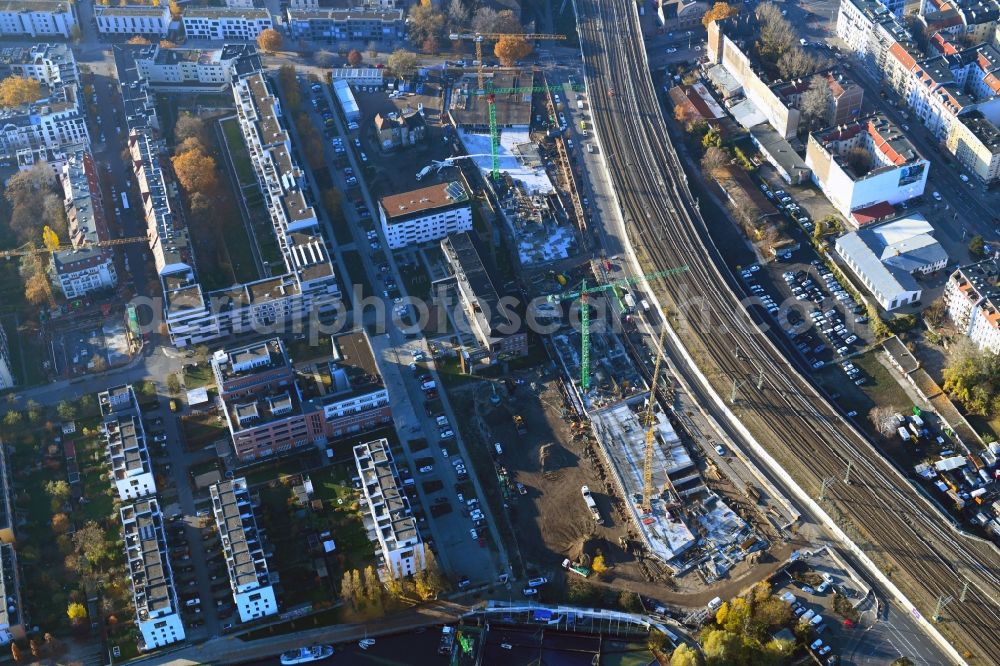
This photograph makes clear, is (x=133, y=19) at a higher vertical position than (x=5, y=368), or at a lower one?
higher

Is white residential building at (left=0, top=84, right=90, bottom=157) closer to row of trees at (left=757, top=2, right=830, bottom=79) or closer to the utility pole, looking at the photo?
row of trees at (left=757, top=2, right=830, bottom=79)

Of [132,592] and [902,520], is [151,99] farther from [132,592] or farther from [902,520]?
[902,520]

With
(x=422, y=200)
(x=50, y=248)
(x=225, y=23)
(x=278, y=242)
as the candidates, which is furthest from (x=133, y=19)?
(x=422, y=200)

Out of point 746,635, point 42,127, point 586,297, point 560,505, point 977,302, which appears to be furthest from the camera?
point 42,127

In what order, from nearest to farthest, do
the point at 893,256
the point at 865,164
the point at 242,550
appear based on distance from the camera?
the point at 242,550, the point at 893,256, the point at 865,164

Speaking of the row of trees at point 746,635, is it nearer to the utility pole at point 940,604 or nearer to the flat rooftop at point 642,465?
the flat rooftop at point 642,465

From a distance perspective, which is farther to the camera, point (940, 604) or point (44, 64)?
point (44, 64)

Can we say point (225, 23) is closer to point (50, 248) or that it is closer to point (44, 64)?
point (44, 64)
